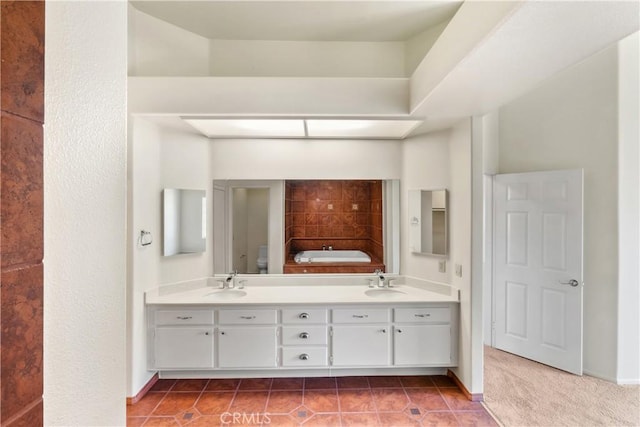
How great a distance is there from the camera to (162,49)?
8.70 ft

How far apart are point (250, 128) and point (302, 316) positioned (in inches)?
70.5

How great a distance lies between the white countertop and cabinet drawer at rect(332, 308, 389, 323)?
9 centimetres

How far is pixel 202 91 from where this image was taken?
Result: 2.50 metres

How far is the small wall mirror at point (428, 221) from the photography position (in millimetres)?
2945

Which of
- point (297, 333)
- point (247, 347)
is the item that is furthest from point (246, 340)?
point (297, 333)

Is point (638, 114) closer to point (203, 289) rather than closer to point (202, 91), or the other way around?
point (202, 91)

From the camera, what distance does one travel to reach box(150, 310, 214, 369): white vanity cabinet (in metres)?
2.67

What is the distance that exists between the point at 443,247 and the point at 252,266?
1963mm

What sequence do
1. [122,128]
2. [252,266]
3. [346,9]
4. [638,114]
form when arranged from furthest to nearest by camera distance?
[252,266], [638,114], [346,9], [122,128]

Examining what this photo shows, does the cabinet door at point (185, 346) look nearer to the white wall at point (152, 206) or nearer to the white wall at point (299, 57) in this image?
the white wall at point (152, 206)

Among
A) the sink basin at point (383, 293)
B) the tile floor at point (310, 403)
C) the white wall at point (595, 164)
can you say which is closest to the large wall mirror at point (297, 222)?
the sink basin at point (383, 293)

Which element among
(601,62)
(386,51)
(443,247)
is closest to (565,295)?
(443,247)

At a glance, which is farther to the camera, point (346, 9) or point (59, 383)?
point (346, 9)

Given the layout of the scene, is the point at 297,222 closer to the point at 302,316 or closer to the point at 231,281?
the point at 231,281
